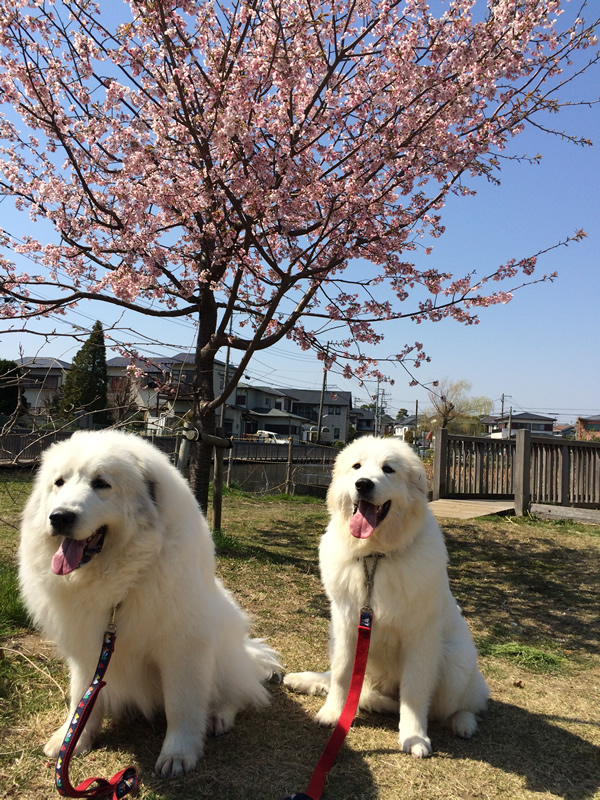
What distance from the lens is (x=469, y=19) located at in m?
6.09

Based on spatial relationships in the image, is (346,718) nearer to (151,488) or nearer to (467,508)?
(151,488)

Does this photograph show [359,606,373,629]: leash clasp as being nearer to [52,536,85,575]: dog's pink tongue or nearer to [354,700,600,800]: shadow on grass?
[354,700,600,800]: shadow on grass

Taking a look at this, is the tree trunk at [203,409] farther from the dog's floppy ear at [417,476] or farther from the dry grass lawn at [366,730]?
the dog's floppy ear at [417,476]

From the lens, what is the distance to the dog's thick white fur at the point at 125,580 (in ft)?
7.27

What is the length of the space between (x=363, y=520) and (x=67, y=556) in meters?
1.40

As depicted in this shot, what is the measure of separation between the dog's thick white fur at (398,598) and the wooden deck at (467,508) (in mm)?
7040

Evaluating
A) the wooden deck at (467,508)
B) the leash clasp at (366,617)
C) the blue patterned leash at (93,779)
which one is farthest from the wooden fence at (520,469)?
the blue patterned leash at (93,779)

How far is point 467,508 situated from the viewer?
33.7 ft

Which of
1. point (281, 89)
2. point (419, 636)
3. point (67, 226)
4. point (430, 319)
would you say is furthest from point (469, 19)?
point (419, 636)

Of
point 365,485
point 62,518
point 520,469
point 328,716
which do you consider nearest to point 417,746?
point 328,716

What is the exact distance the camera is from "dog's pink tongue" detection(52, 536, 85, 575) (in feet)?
6.97

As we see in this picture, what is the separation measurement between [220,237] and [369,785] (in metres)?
6.32

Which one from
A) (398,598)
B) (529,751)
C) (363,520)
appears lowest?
(529,751)

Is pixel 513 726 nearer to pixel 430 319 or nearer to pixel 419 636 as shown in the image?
pixel 419 636
